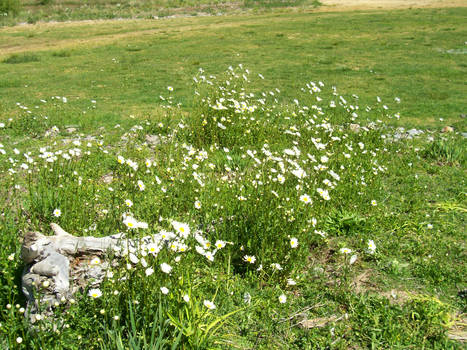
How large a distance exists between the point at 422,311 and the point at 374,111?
721 cm

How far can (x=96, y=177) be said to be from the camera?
5.80 metres

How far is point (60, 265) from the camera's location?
3.06 m

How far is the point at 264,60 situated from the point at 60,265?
14.6m

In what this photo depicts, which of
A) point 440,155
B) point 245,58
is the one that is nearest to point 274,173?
point 440,155

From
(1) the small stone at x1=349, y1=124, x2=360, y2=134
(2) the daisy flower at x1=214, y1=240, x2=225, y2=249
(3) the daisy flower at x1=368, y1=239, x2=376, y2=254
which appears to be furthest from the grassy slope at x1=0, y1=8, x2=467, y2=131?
(2) the daisy flower at x1=214, y1=240, x2=225, y2=249

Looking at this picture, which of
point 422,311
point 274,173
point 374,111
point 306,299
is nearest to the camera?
point 422,311

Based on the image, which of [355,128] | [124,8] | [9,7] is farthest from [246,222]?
[124,8]

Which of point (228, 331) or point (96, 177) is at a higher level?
point (96, 177)

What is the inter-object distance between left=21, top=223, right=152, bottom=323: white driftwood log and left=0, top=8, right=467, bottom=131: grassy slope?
6819 millimetres

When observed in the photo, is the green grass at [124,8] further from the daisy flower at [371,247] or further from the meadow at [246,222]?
the daisy flower at [371,247]

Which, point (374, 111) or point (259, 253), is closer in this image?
point (259, 253)

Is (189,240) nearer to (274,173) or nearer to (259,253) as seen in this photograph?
(259,253)

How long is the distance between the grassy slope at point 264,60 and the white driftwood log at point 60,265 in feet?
22.4

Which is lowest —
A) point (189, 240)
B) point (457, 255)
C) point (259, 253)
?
point (457, 255)
